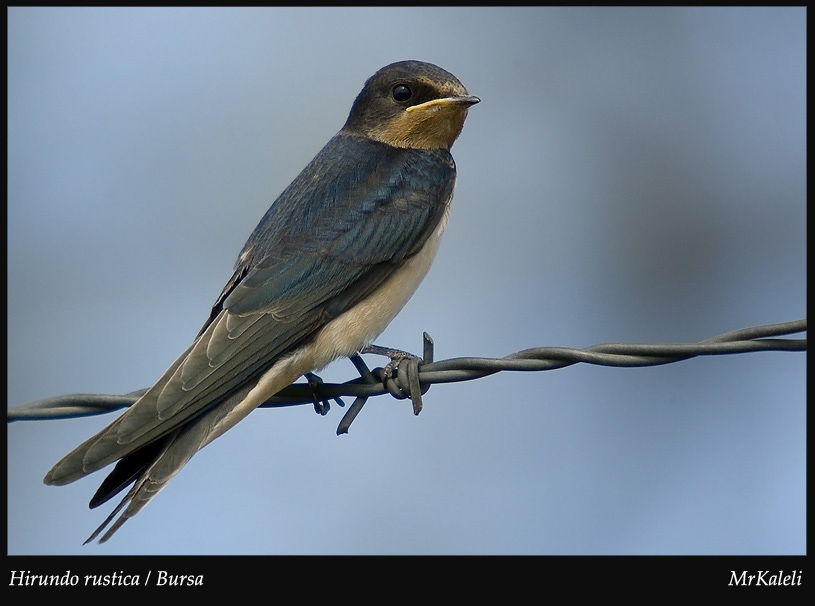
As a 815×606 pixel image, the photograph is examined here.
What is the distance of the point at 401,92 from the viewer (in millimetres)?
4230

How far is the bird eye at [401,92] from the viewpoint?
422cm

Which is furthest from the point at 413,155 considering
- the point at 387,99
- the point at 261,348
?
the point at 261,348

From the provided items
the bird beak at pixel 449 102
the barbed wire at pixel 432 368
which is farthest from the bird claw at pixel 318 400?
the bird beak at pixel 449 102

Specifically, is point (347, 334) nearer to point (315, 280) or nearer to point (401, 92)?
point (315, 280)

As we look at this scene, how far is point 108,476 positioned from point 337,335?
0.92 metres

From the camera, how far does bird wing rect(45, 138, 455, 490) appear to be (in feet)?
9.78

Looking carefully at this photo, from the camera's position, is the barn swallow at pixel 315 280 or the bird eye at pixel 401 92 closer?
the barn swallow at pixel 315 280

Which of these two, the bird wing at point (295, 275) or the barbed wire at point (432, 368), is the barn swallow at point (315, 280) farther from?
the barbed wire at point (432, 368)

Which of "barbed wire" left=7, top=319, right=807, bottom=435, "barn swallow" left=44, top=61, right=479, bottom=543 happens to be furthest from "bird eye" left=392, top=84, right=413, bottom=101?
"barbed wire" left=7, top=319, right=807, bottom=435

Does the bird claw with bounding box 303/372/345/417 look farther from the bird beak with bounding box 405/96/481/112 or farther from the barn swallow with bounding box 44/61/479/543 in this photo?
the bird beak with bounding box 405/96/481/112

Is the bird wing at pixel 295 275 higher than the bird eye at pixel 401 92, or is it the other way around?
the bird eye at pixel 401 92

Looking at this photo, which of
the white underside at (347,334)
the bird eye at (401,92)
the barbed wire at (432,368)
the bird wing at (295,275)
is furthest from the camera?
the bird eye at (401,92)

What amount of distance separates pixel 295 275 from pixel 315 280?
7 centimetres

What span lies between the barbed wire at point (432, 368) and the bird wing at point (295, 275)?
0.14m
